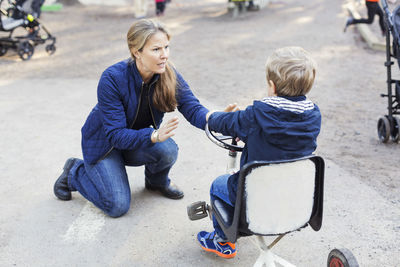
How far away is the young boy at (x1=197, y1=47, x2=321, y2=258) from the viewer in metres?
2.18

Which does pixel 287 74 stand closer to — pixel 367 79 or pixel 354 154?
pixel 354 154

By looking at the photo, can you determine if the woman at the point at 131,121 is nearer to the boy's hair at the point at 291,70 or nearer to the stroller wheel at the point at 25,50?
the boy's hair at the point at 291,70

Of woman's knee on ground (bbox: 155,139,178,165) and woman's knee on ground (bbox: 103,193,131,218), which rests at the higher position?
woman's knee on ground (bbox: 155,139,178,165)

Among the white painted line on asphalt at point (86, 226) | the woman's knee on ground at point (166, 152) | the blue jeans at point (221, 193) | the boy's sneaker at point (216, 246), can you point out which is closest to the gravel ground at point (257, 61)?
the boy's sneaker at point (216, 246)

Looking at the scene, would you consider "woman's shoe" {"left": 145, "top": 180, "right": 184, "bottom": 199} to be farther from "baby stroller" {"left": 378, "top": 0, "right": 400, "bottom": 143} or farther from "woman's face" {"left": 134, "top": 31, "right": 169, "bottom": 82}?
"baby stroller" {"left": 378, "top": 0, "right": 400, "bottom": 143}

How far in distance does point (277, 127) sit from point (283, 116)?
2.4 inches

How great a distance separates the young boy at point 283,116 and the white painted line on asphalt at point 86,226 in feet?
4.29

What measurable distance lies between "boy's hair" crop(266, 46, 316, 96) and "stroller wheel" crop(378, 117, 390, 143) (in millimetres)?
2725

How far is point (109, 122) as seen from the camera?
298 cm

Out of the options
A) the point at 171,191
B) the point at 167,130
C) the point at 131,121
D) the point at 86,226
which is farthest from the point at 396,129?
the point at 86,226

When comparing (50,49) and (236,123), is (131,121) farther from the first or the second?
(50,49)

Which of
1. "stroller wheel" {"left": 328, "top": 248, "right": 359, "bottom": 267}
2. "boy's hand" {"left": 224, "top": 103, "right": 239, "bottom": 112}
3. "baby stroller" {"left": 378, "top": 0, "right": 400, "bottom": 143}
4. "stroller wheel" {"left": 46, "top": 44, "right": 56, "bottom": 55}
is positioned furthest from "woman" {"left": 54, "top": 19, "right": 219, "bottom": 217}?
"stroller wheel" {"left": 46, "top": 44, "right": 56, "bottom": 55}

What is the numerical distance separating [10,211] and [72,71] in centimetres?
412

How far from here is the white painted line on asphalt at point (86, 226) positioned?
3059 millimetres
